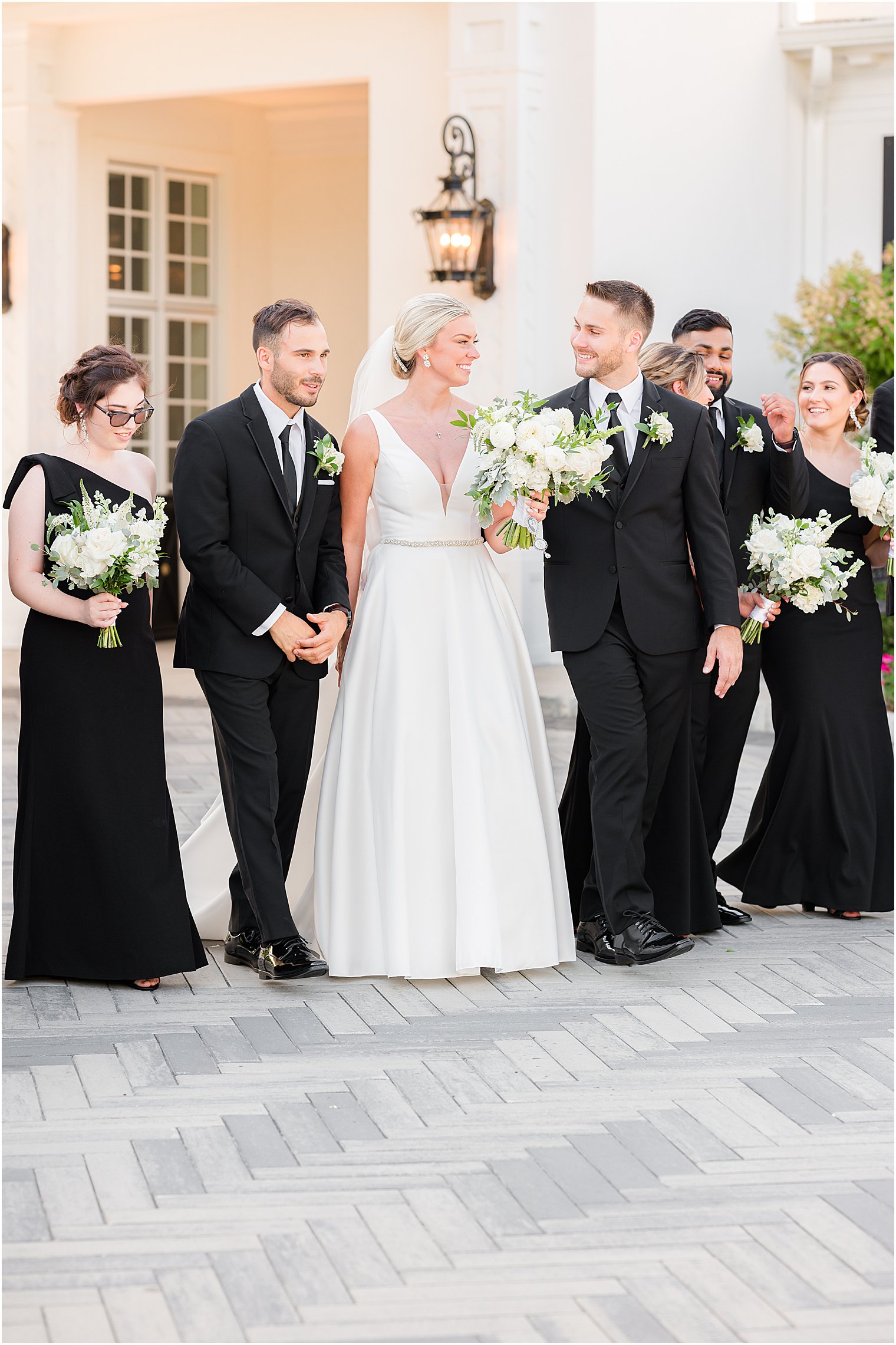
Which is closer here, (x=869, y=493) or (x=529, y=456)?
(x=529, y=456)

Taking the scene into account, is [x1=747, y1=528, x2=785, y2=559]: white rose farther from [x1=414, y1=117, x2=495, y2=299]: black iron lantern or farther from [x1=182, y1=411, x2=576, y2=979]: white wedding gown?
[x1=414, y1=117, x2=495, y2=299]: black iron lantern

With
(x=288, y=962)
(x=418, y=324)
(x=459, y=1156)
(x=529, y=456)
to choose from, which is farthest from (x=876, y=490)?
(x=459, y=1156)

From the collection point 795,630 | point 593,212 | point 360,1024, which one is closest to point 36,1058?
point 360,1024

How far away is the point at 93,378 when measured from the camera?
4848mm

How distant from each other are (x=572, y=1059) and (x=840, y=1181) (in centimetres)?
94

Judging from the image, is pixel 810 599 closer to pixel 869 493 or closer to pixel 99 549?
pixel 869 493

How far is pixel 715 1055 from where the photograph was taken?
14.6ft

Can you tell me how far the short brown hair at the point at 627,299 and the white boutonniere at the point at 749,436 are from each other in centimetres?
61

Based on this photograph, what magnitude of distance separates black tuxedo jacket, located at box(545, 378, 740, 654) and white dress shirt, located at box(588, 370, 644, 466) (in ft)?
0.08

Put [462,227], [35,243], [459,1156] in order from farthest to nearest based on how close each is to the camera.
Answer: [35,243]
[462,227]
[459,1156]

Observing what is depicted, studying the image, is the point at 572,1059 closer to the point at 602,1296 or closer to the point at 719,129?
the point at 602,1296

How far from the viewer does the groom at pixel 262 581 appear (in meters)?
4.95

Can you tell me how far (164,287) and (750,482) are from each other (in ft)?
33.4

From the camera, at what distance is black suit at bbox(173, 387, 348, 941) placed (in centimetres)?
495
